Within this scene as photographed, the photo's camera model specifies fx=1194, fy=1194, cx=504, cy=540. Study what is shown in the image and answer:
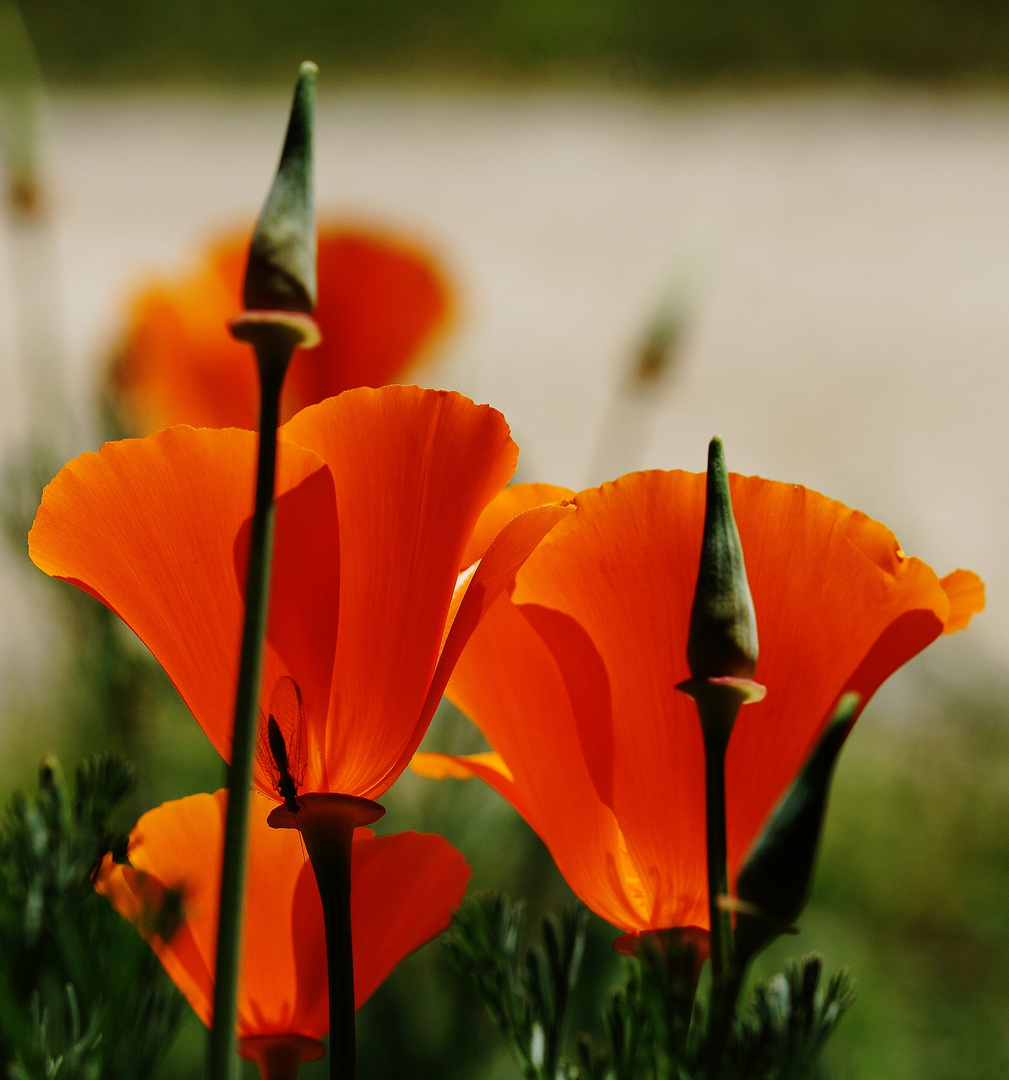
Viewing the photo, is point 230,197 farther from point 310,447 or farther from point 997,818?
point 310,447

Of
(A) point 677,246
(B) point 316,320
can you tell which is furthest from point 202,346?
(A) point 677,246

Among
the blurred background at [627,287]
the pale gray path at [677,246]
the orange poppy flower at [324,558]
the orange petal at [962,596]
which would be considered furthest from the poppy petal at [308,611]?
the pale gray path at [677,246]

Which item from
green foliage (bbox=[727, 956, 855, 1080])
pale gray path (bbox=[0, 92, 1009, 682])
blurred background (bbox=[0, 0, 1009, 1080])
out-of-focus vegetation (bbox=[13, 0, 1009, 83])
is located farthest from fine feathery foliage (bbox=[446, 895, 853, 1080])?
→ out-of-focus vegetation (bbox=[13, 0, 1009, 83])

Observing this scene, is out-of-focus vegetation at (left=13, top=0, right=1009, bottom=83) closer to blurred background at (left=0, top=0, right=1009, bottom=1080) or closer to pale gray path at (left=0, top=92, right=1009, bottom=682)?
blurred background at (left=0, top=0, right=1009, bottom=1080)

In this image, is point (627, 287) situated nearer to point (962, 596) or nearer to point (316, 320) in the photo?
point (316, 320)

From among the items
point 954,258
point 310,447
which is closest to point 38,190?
point 310,447
